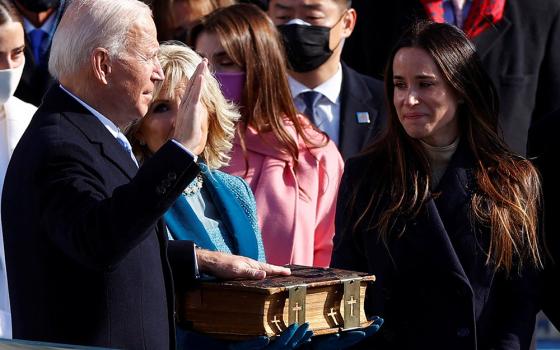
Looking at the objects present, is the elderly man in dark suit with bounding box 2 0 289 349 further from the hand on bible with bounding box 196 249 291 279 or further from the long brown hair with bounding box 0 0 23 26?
the long brown hair with bounding box 0 0 23 26

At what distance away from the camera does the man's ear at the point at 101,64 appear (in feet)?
10.1

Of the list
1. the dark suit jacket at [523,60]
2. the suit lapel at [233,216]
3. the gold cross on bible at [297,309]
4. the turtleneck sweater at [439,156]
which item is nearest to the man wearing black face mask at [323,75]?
the dark suit jacket at [523,60]

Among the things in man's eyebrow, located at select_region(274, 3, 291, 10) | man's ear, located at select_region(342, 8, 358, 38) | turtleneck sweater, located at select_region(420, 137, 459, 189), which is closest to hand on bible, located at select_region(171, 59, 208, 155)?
turtleneck sweater, located at select_region(420, 137, 459, 189)

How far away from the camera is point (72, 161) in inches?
116

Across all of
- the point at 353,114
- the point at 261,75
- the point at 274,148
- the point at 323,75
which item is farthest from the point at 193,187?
the point at 323,75

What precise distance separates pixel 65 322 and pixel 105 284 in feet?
0.45

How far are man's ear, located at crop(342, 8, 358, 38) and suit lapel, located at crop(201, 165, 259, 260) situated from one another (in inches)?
78.0

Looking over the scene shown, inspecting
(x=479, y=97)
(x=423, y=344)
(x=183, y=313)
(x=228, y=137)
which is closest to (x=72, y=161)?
(x=183, y=313)

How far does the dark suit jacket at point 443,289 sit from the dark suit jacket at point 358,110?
1167 mm

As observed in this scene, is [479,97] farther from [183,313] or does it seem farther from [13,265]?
[13,265]

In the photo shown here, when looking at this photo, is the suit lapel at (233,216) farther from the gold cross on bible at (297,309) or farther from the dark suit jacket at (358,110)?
the dark suit jacket at (358,110)

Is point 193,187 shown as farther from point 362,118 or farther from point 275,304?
point 362,118

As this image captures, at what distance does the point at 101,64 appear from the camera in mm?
3088

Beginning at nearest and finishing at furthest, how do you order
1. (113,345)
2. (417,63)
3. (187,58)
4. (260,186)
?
(113,345) → (187,58) → (417,63) → (260,186)
